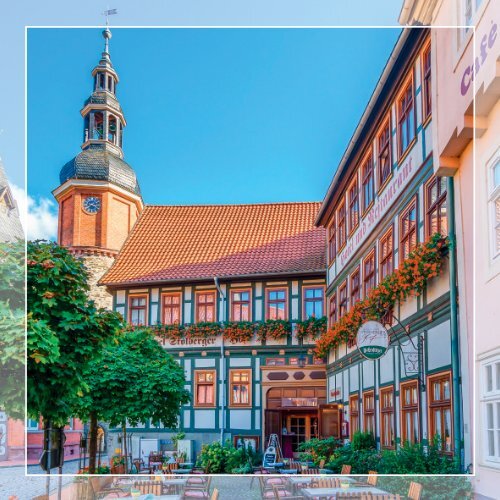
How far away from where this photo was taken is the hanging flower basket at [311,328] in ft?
44.1

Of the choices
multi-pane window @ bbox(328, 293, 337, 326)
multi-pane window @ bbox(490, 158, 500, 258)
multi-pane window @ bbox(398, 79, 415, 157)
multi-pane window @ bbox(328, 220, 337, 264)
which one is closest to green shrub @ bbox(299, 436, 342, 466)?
multi-pane window @ bbox(328, 293, 337, 326)

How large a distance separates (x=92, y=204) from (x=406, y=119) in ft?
14.0

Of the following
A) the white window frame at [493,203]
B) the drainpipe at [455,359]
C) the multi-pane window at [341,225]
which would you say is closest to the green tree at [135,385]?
the multi-pane window at [341,225]

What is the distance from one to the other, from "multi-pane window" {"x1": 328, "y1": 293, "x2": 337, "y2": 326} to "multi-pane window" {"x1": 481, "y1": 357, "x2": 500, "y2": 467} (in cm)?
499

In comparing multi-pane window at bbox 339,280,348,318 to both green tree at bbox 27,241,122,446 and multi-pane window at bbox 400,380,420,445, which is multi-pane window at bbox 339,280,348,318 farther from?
green tree at bbox 27,241,122,446

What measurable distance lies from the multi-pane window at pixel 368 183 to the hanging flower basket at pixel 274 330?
240 centimetres

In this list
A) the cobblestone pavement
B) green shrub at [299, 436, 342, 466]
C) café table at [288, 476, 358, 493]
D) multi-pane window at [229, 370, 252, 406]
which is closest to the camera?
café table at [288, 476, 358, 493]

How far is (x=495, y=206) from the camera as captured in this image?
805 cm

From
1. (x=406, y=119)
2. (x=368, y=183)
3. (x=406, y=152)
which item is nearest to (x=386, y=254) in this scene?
(x=368, y=183)

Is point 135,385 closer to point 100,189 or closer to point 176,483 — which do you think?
point 176,483

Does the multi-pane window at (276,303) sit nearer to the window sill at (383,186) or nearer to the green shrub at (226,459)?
the green shrub at (226,459)

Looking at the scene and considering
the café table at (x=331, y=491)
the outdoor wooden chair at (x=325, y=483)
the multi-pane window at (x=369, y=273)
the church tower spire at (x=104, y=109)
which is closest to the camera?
the café table at (x=331, y=491)

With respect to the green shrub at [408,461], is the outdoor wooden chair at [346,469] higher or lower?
lower

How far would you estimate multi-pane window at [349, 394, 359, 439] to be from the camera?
12.8 metres
